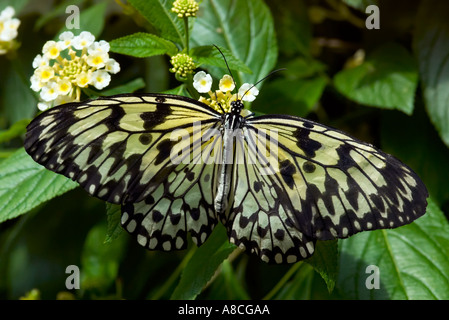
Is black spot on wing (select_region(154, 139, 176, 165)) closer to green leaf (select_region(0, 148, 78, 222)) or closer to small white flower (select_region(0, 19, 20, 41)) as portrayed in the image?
green leaf (select_region(0, 148, 78, 222))

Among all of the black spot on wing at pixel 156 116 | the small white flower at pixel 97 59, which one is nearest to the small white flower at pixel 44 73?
the small white flower at pixel 97 59

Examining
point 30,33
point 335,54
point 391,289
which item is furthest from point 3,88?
point 391,289

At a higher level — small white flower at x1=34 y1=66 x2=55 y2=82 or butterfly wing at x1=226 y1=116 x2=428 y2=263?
small white flower at x1=34 y1=66 x2=55 y2=82

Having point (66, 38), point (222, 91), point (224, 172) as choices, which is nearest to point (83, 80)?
point (66, 38)

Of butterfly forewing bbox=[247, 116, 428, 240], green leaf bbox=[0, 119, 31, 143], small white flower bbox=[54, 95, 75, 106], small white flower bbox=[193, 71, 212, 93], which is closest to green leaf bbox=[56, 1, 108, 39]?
green leaf bbox=[0, 119, 31, 143]

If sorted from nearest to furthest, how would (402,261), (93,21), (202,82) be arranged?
1. (202,82)
2. (402,261)
3. (93,21)

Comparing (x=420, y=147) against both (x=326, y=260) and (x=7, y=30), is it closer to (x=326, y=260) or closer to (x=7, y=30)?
(x=326, y=260)

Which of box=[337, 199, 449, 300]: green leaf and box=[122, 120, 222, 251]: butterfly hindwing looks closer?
box=[122, 120, 222, 251]: butterfly hindwing
